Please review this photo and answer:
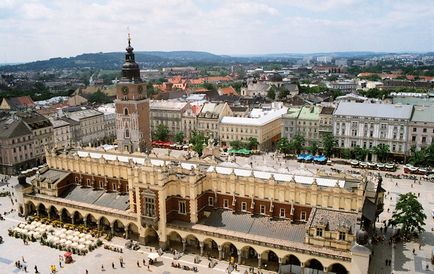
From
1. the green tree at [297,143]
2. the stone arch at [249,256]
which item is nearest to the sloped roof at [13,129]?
the green tree at [297,143]

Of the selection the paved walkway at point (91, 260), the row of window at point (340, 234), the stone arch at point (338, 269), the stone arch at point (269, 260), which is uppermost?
the row of window at point (340, 234)

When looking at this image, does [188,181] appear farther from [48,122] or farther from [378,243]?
[48,122]

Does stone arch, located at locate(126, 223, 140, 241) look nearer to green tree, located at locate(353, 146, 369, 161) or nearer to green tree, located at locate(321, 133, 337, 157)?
green tree, located at locate(321, 133, 337, 157)

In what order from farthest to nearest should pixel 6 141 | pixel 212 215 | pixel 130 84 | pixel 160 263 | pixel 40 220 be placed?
pixel 6 141, pixel 130 84, pixel 40 220, pixel 212 215, pixel 160 263

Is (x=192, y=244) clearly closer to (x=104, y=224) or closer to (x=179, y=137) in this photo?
(x=104, y=224)

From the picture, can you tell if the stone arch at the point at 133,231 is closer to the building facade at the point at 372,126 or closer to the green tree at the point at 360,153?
the green tree at the point at 360,153

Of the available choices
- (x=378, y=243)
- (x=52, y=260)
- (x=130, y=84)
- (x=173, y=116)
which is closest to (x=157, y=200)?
(x=52, y=260)

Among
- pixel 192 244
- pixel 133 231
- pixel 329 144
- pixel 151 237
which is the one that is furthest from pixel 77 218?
pixel 329 144
